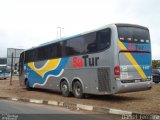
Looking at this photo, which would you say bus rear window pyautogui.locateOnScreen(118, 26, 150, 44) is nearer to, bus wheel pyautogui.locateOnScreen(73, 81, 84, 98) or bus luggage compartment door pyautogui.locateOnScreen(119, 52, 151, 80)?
bus luggage compartment door pyautogui.locateOnScreen(119, 52, 151, 80)

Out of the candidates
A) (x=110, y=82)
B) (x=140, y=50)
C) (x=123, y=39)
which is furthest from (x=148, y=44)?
(x=110, y=82)

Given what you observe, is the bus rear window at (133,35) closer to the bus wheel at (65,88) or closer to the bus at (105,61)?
the bus at (105,61)

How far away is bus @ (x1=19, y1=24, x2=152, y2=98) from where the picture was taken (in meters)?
14.1

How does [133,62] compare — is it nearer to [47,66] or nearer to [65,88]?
[65,88]

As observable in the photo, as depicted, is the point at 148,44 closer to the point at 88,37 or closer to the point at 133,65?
the point at 133,65

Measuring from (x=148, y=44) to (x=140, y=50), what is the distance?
74 centimetres

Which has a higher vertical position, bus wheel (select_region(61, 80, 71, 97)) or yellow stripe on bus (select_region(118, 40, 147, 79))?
yellow stripe on bus (select_region(118, 40, 147, 79))

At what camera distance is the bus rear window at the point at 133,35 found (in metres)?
14.4

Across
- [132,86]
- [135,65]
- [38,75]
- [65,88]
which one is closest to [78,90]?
[65,88]

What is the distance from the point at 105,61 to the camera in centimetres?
1450

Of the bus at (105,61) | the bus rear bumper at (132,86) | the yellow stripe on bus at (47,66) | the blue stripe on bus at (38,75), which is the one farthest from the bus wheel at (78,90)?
the bus rear bumper at (132,86)

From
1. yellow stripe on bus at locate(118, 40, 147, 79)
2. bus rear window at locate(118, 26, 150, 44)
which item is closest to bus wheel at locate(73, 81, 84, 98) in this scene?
yellow stripe on bus at locate(118, 40, 147, 79)

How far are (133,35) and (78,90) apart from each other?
441cm

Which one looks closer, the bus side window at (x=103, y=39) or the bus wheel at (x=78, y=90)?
the bus side window at (x=103, y=39)
